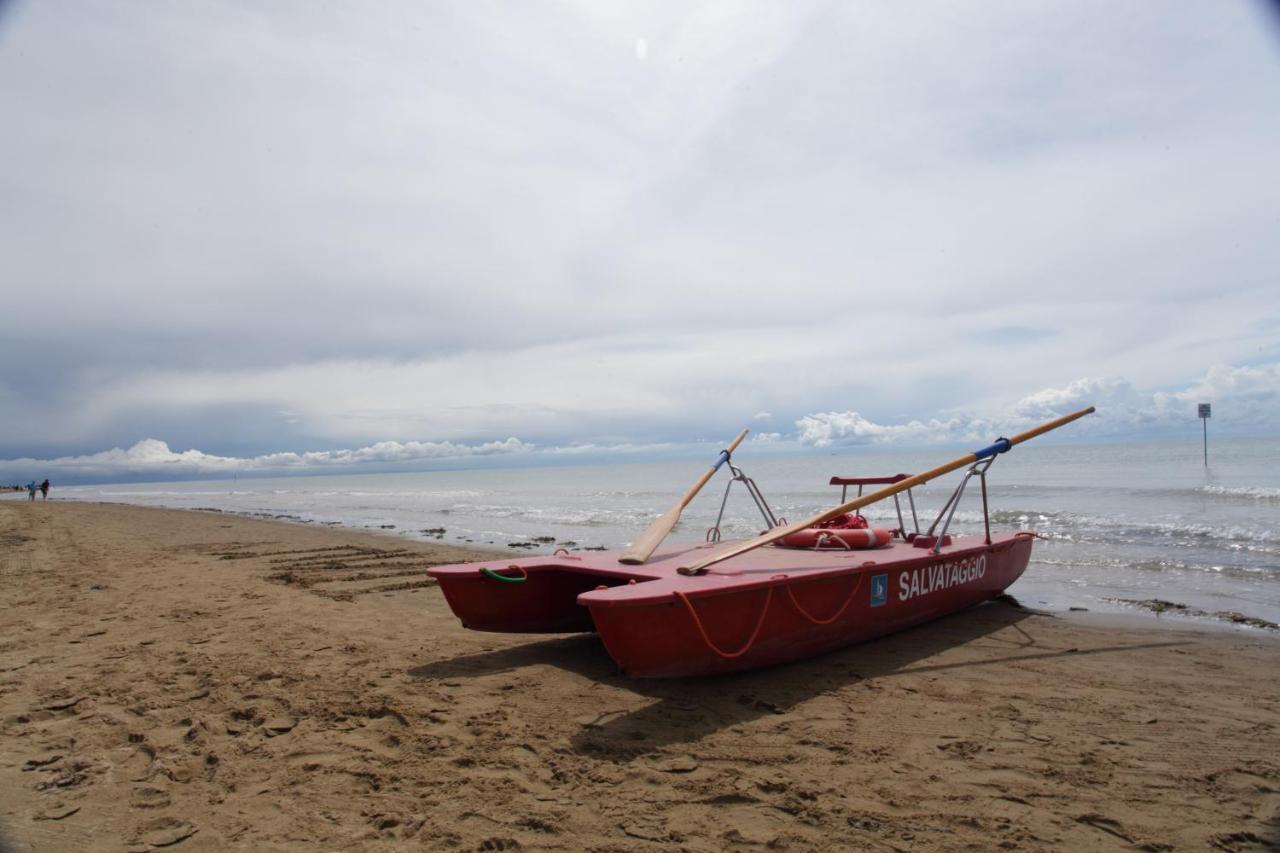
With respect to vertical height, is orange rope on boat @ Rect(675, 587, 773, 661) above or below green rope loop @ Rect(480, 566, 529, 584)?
below

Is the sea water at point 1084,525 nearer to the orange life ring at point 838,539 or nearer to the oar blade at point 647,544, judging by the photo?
the orange life ring at point 838,539

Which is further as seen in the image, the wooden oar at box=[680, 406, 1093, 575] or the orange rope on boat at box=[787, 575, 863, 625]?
the wooden oar at box=[680, 406, 1093, 575]

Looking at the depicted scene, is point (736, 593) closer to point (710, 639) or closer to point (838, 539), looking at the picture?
point (710, 639)

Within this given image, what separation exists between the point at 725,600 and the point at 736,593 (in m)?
0.09

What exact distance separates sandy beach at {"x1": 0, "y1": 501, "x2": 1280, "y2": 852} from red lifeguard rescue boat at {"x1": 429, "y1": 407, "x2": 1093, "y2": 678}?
0.25 metres

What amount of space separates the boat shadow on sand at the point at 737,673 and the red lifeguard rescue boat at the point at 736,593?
0.44ft

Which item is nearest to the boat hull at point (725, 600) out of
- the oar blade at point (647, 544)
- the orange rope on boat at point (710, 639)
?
the orange rope on boat at point (710, 639)

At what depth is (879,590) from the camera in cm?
553

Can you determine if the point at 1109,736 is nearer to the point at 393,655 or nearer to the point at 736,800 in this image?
the point at 736,800

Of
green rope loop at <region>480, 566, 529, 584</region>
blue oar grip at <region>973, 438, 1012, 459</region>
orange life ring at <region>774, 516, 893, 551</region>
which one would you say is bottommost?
green rope loop at <region>480, 566, 529, 584</region>

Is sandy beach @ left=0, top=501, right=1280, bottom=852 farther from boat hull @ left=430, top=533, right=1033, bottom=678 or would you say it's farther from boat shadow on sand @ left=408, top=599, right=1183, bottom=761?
boat hull @ left=430, top=533, right=1033, bottom=678

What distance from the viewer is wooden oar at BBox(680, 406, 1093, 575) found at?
5.12 m

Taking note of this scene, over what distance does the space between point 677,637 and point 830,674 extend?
1.41 meters

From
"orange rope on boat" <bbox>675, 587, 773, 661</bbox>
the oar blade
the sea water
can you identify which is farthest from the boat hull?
the sea water
